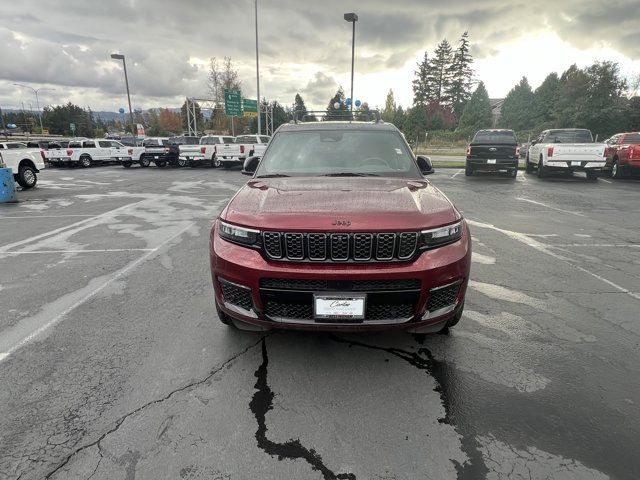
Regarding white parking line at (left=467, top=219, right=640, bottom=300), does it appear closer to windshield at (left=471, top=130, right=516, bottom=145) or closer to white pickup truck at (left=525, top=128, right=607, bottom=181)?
white pickup truck at (left=525, top=128, right=607, bottom=181)

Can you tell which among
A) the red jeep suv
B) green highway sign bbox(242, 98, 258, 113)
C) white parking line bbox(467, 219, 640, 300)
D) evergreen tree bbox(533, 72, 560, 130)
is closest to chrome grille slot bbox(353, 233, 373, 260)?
the red jeep suv

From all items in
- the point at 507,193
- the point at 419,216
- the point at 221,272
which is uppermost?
the point at 419,216

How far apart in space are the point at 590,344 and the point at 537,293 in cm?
114

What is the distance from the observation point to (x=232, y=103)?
132 ft

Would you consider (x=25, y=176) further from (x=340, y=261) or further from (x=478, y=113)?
(x=478, y=113)

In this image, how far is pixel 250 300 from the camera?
273cm

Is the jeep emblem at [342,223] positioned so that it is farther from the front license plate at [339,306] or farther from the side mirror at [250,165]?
the side mirror at [250,165]

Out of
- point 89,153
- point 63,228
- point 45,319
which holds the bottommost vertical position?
point 63,228

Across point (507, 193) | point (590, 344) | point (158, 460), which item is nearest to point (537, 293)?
point (590, 344)

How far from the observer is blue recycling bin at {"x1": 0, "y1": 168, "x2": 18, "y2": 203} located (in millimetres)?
11734

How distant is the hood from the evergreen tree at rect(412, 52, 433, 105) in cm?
9276

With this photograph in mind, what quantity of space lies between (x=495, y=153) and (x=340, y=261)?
15.8 metres

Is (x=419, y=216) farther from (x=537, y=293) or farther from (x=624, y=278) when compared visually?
(x=624, y=278)

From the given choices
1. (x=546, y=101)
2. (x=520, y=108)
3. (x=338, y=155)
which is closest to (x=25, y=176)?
(x=338, y=155)
